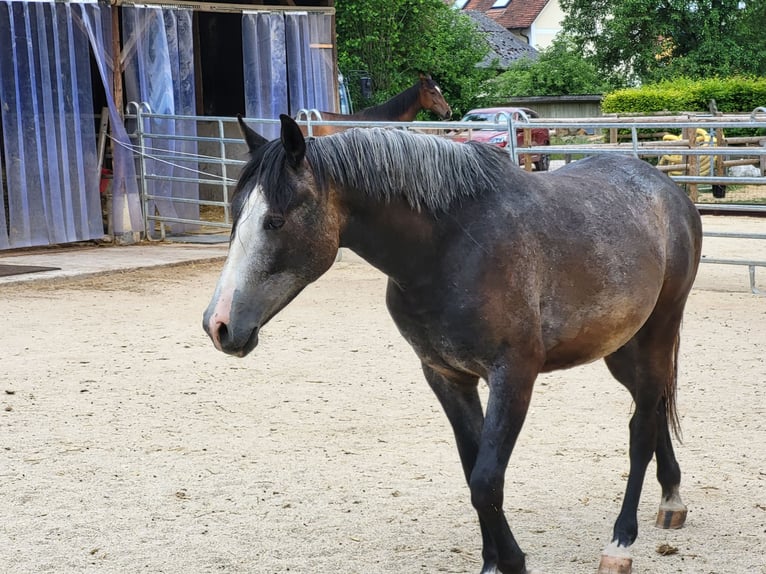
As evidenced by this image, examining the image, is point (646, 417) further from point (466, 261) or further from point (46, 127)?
point (46, 127)

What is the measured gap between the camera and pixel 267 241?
2689 mm

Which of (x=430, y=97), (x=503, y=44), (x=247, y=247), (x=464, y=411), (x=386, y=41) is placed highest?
(x=503, y=44)

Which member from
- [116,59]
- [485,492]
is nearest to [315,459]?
[485,492]

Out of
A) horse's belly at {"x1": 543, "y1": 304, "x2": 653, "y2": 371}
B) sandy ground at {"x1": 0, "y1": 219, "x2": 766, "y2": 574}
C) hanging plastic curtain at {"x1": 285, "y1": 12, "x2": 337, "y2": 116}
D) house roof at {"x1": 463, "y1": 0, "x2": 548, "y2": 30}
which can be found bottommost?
sandy ground at {"x1": 0, "y1": 219, "x2": 766, "y2": 574}

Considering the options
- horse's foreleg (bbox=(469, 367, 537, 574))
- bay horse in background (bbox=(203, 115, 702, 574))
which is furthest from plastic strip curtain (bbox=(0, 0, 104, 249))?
horse's foreleg (bbox=(469, 367, 537, 574))

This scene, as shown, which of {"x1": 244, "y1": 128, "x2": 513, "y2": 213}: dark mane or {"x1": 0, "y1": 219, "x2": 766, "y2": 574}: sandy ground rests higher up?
{"x1": 244, "y1": 128, "x2": 513, "y2": 213}: dark mane

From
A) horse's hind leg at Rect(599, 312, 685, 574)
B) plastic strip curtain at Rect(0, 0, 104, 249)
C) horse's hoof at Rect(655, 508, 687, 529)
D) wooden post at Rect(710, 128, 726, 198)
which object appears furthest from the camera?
wooden post at Rect(710, 128, 726, 198)

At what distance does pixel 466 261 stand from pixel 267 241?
0.54 meters

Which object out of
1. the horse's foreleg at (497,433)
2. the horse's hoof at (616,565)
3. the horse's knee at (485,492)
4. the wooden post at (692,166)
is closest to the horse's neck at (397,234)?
the horse's foreleg at (497,433)

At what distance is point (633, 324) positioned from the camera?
3217 mm

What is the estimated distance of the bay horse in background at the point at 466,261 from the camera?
269 centimetres

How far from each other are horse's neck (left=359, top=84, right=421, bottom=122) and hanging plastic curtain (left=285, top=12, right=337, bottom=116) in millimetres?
1014

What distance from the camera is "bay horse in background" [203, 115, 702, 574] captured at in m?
2.69

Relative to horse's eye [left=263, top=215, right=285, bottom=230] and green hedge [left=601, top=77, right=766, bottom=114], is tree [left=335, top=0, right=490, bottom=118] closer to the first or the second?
green hedge [left=601, top=77, right=766, bottom=114]
